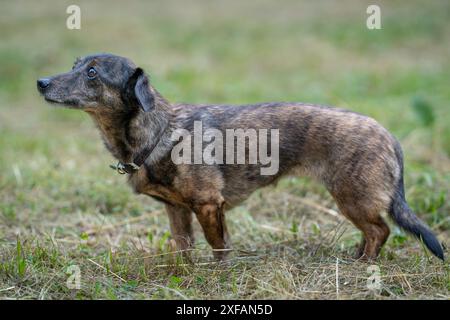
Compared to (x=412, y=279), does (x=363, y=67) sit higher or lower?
higher

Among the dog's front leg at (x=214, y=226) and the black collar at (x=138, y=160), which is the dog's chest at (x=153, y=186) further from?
the dog's front leg at (x=214, y=226)

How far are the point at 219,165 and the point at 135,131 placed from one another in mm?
810

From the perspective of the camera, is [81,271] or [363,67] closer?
[81,271]

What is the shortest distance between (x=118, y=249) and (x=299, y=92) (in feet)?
23.3

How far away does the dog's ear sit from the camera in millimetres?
5012

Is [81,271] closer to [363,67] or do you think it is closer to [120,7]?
[363,67]

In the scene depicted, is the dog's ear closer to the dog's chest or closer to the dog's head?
the dog's head

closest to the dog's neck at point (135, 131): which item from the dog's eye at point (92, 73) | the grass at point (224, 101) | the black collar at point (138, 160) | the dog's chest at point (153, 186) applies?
the black collar at point (138, 160)

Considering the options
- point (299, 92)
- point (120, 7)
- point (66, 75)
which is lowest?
point (299, 92)

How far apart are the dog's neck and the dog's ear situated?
0.48 ft

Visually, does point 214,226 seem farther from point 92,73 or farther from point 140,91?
point 92,73

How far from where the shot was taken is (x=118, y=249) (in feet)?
18.4
